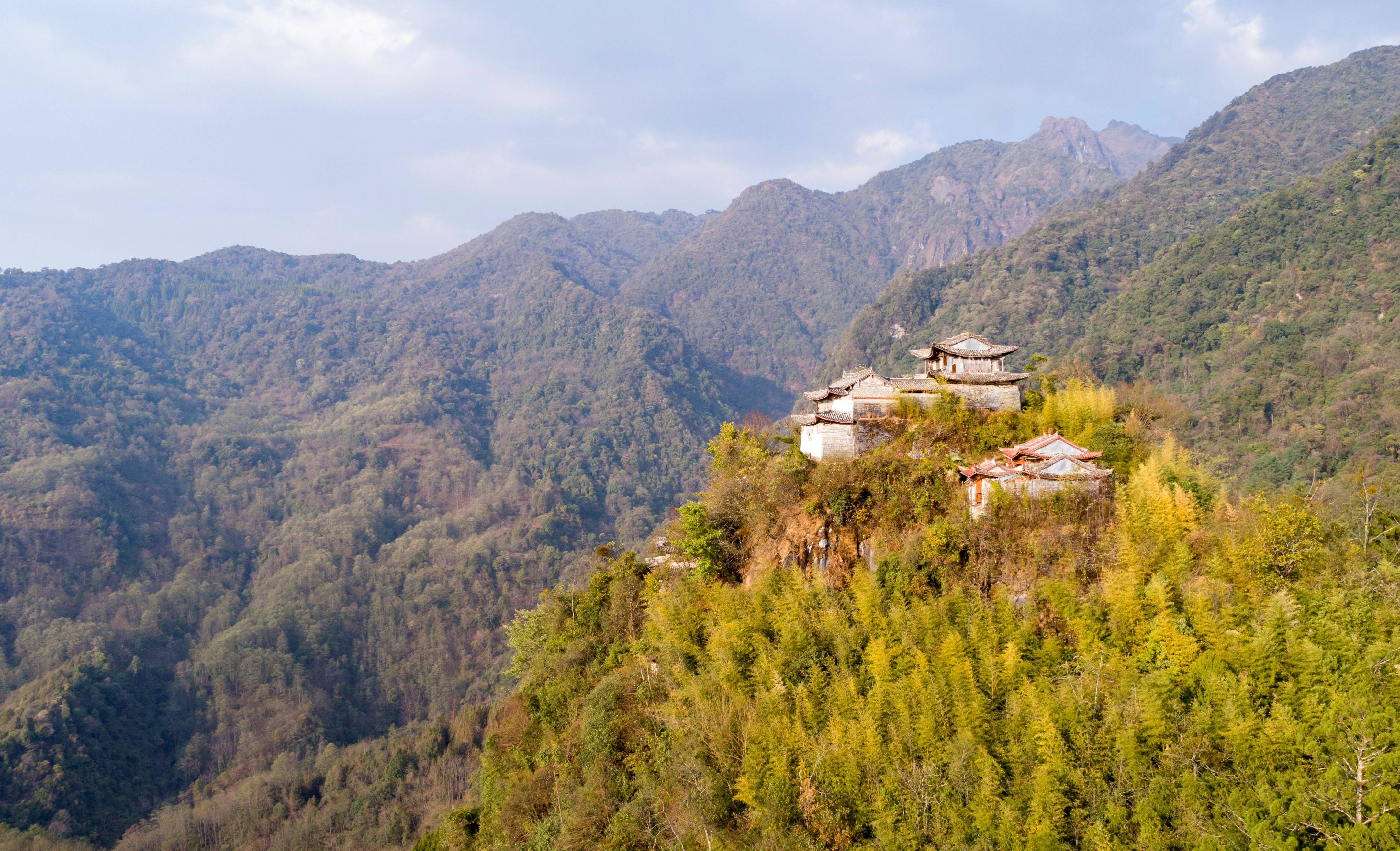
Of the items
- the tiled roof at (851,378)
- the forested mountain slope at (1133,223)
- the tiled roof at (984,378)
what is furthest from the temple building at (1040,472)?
the forested mountain slope at (1133,223)

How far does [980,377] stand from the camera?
20.7 metres

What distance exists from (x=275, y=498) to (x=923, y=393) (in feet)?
385

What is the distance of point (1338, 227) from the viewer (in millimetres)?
60031

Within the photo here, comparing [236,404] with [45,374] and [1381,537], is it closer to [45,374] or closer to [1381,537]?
[45,374]

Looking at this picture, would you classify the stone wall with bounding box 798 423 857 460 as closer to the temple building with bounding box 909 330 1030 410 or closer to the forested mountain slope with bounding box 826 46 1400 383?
the temple building with bounding box 909 330 1030 410

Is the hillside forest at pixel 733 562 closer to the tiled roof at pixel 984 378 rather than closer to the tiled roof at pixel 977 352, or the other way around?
the tiled roof at pixel 984 378

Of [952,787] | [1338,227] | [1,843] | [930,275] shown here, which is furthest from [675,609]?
[930,275]

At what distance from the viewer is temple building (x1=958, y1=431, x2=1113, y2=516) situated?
599 inches

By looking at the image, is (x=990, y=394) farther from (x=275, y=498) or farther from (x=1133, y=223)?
(x=275, y=498)

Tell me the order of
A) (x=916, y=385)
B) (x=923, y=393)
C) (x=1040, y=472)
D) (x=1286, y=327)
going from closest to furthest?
1. (x=1040, y=472)
2. (x=923, y=393)
3. (x=916, y=385)
4. (x=1286, y=327)

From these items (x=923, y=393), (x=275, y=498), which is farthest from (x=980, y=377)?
(x=275, y=498)

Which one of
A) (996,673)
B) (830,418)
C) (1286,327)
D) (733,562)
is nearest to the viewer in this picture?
(996,673)

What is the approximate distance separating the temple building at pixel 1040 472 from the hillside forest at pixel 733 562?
18.5 inches

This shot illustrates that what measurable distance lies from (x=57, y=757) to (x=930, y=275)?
117 meters
